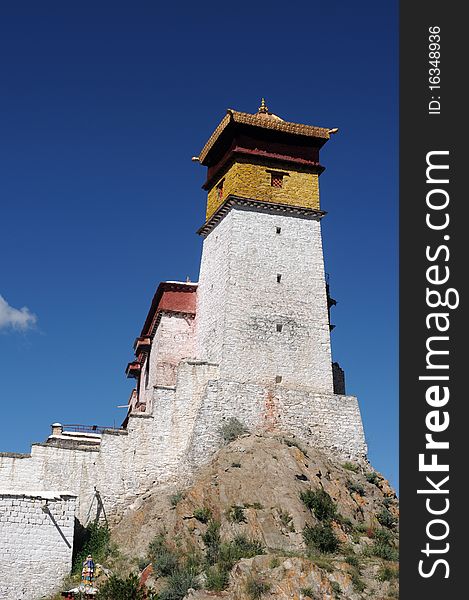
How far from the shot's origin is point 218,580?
23453 millimetres

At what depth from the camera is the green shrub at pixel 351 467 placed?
30.0 metres

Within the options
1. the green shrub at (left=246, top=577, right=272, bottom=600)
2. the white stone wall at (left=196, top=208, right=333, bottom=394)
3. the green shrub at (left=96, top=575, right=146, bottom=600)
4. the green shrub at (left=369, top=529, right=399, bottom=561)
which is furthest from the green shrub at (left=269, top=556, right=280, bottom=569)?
the white stone wall at (left=196, top=208, right=333, bottom=394)

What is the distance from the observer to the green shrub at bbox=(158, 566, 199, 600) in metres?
23.4

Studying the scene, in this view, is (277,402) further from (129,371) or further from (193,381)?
(129,371)

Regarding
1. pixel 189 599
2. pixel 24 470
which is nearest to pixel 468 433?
pixel 189 599

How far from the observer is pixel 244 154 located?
3428cm

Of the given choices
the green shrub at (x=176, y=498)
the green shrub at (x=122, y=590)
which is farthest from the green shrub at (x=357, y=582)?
the green shrub at (x=176, y=498)

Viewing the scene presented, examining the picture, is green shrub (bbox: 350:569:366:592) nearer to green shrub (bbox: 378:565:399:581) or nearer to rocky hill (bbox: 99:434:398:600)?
rocky hill (bbox: 99:434:398:600)

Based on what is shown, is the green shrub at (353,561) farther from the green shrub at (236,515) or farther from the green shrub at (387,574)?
the green shrub at (236,515)

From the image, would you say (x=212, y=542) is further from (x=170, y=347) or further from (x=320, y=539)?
(x=170, y=347)

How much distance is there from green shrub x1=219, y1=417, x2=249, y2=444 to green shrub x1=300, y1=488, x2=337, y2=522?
363cm

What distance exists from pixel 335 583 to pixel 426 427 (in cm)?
974

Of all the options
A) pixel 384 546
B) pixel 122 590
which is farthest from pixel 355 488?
pixel 122 590

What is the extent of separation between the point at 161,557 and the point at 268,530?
335 cm
